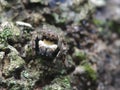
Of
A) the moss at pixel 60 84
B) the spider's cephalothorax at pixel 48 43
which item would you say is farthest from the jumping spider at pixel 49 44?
the moss at pixel 60 84

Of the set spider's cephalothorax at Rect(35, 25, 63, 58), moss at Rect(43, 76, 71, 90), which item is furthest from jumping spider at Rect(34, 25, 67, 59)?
moss at Rect(43, 76, 71, 90)

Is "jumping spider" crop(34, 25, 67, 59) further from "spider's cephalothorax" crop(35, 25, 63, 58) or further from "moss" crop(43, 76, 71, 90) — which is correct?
"moss" crop(43, 76, 71, 90)

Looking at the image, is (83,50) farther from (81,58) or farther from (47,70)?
(47,70)

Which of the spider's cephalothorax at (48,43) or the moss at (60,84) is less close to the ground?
the spider's cephalothorax at (48,43)

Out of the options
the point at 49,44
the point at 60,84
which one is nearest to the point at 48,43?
the point at 49,44

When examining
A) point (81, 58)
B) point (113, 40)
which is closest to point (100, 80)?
point (81, 58)

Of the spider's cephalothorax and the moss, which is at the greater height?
the spider's cephalothorax

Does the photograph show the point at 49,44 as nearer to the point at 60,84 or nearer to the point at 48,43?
the point at 48,43

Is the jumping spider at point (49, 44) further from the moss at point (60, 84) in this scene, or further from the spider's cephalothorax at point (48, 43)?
the moss at point (60, 84)
